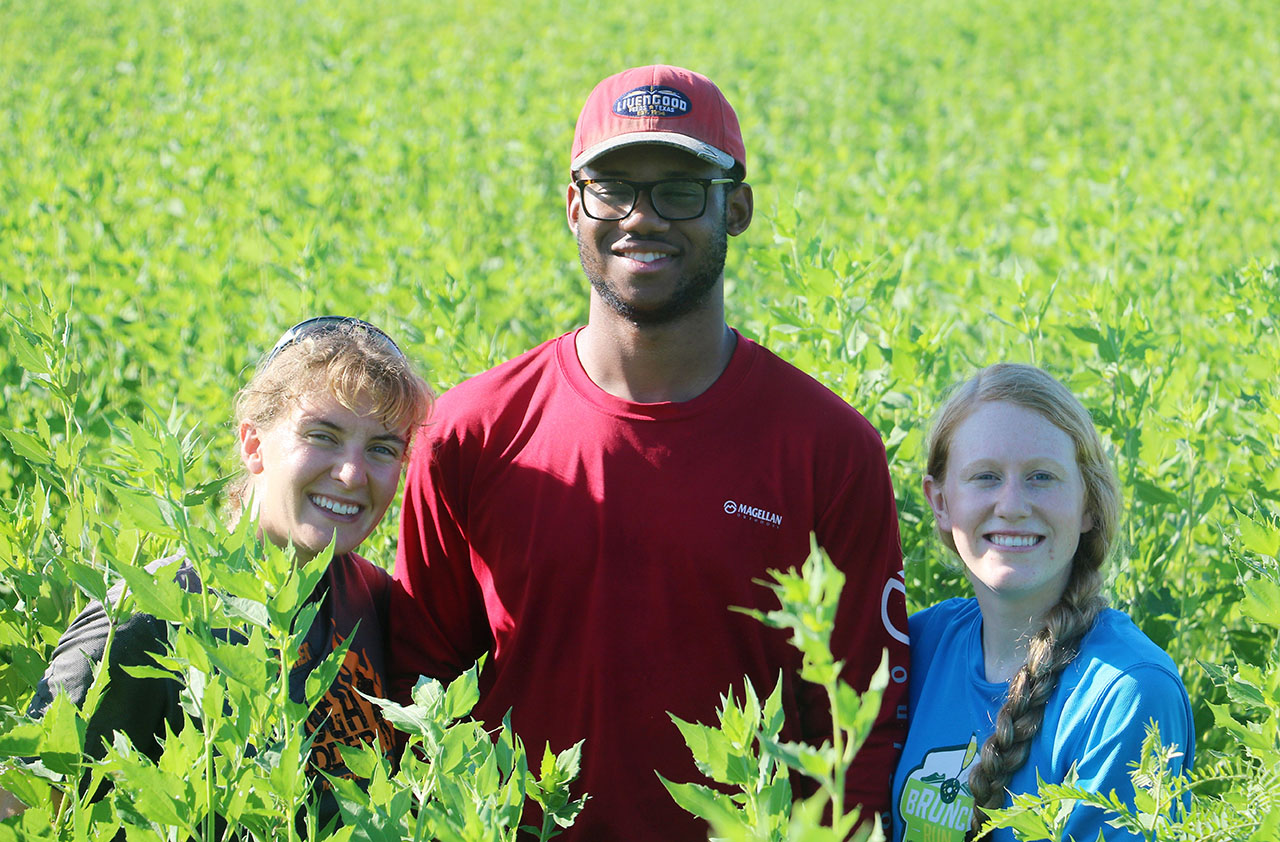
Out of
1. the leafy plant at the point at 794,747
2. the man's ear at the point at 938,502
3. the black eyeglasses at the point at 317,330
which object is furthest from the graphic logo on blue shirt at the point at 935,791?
the black eyeglasses at the point at 317,330

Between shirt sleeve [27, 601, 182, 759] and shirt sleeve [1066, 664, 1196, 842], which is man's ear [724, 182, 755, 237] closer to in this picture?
shirt sleeve [1066, 664, 1196, 842]

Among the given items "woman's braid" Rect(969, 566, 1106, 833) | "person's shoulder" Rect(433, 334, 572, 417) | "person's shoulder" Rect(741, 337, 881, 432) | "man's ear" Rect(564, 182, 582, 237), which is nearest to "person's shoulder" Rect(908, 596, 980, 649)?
"woman's braid" Rect(969, 566, 1106, 833)

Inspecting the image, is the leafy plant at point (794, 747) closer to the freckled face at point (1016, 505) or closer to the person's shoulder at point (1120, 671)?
the person's shoulder at point (1120, 671)

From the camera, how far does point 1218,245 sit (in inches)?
277

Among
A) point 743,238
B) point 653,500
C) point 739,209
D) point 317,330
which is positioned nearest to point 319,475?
point 317,330

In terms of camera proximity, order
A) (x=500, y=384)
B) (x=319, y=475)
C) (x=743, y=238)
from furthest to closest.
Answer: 1. (x=743, y=238)
2. (x=500, y=384)
3. (x=319, y=475)

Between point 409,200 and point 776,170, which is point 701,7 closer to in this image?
point 776,170

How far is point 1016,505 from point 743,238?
4930mm

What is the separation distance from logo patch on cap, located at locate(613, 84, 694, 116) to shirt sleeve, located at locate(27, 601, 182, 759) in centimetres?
135

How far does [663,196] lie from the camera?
8.23ft

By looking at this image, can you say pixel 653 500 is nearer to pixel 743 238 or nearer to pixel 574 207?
pixel 574 207

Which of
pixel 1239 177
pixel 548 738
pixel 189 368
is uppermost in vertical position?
pixel 1239 177

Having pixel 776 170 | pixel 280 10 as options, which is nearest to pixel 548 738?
pixel 776 170

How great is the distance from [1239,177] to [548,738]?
794cm
